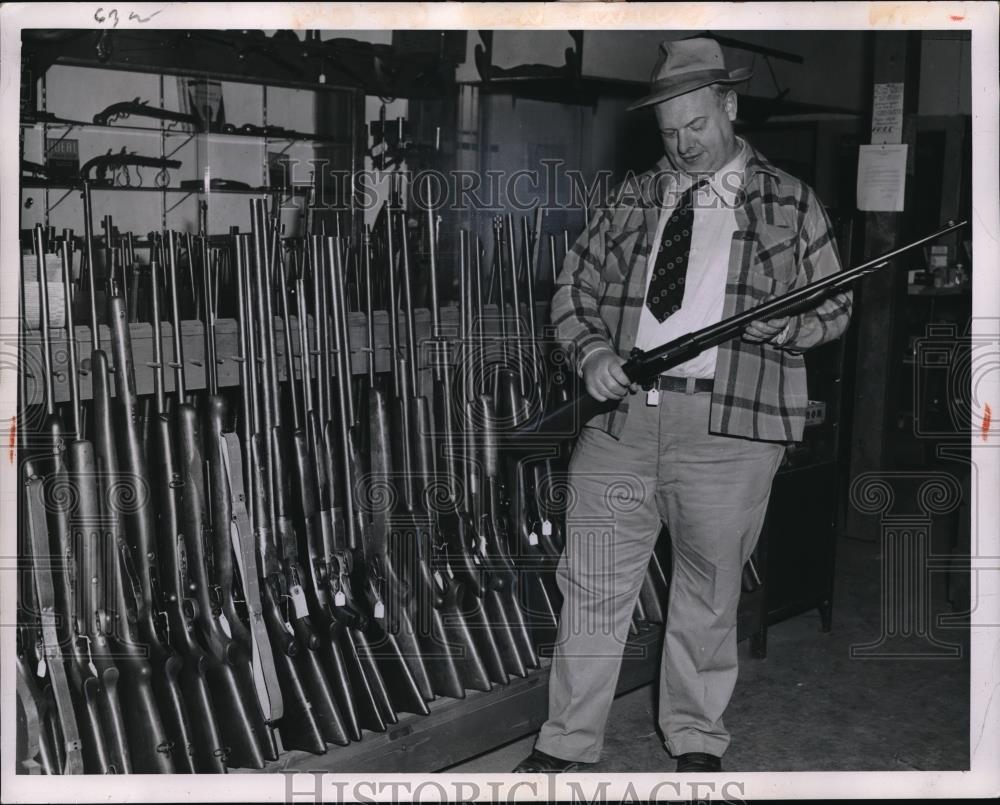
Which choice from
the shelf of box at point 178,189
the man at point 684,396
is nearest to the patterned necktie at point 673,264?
the man at point 684,396

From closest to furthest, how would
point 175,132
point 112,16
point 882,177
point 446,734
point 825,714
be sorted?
point 112,16 < point 446,734 < point 825,714 < point 882,177 < point 175,132

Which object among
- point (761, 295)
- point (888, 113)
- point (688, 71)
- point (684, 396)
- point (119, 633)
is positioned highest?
point (888, 113)

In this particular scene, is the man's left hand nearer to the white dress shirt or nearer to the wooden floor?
the white dress shirt

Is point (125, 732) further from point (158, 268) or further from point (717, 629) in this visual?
point (717, 629)

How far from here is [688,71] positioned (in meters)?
2.61

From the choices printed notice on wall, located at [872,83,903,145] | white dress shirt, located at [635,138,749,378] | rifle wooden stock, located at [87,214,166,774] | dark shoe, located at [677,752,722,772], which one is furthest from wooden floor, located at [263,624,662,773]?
printed notice on wall, located at [872,83,903,145]

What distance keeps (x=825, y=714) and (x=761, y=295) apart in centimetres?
145

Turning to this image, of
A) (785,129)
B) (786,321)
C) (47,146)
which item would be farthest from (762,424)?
(785,129)

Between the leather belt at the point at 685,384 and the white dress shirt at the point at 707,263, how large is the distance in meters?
0.01

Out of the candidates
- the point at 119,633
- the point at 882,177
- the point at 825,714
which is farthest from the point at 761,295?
the point at 882,177

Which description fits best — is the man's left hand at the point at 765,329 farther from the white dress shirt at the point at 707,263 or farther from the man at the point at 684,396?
the white dress shirt at the point at 707,263

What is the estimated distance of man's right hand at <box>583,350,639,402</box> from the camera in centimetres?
264

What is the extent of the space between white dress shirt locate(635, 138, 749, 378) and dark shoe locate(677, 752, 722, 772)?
964mm

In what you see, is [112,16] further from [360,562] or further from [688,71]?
[360,562]
